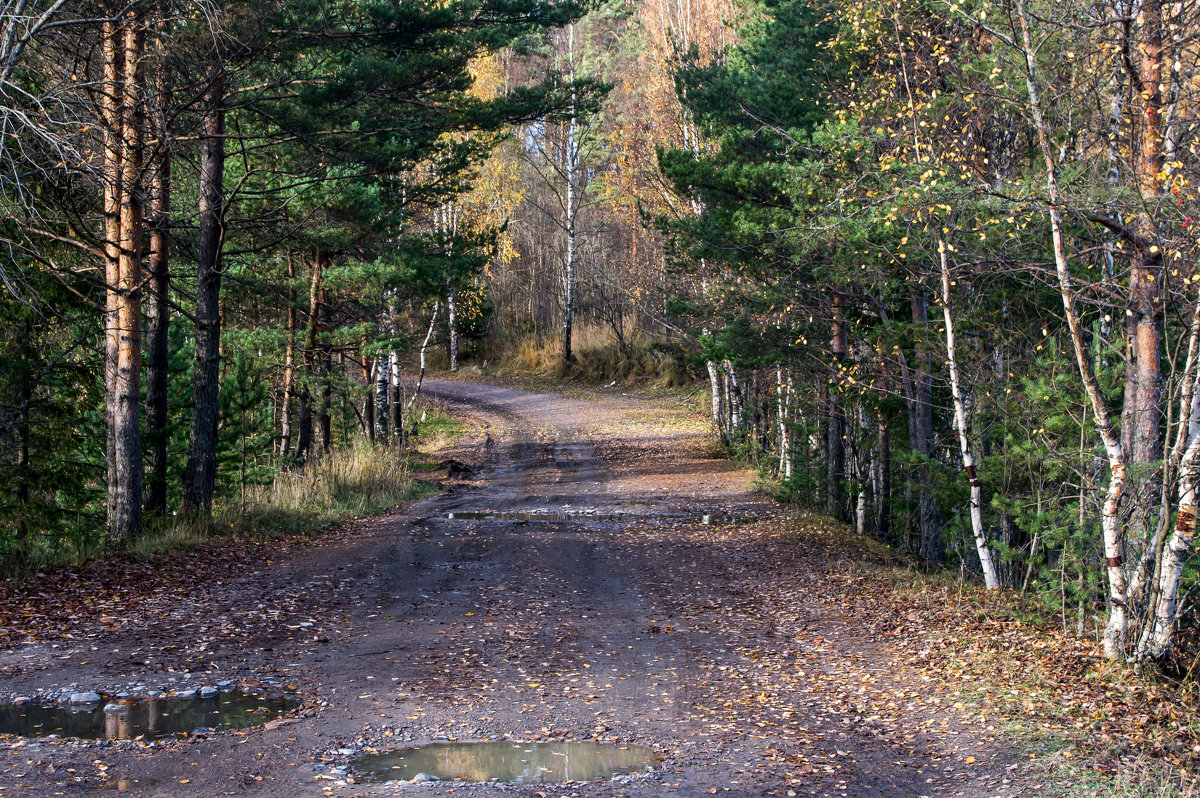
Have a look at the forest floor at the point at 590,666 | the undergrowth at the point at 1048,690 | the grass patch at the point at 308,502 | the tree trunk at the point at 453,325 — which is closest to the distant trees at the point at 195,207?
the grass patch at the point at 308,502

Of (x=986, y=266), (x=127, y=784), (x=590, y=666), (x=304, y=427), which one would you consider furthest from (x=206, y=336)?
(x=986, y=266)

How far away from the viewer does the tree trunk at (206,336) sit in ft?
40.9

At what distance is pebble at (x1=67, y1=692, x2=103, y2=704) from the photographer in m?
5.95

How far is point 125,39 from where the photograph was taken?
1062 cm

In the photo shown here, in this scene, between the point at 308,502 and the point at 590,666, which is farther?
the point at 308,502

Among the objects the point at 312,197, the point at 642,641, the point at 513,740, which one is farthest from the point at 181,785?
the point at 312,197

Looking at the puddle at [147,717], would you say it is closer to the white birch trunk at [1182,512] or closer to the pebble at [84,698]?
the pebble at [84,698]

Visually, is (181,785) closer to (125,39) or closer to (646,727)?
(646,727)

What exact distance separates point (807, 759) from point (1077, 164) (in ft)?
17.7

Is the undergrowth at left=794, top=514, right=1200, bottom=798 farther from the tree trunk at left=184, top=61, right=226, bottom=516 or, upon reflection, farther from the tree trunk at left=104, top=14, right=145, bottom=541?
the tree trunk at left=184, top=61, right=226, bottom=516

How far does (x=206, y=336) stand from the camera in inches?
491

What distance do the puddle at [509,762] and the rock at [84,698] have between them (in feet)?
6.64

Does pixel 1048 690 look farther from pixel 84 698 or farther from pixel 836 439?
pixel 836 439

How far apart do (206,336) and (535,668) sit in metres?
7.68
